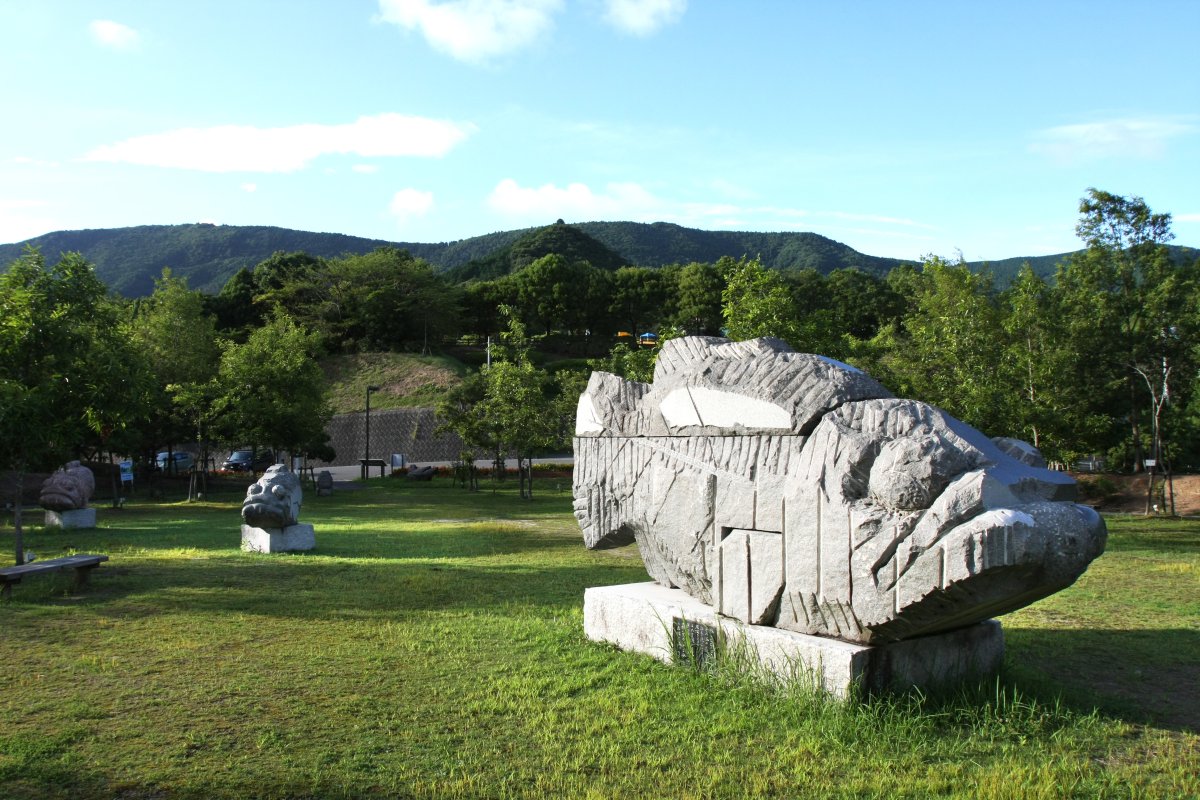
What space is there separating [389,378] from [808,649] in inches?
1804

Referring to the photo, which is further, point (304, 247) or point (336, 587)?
point (304, 247)

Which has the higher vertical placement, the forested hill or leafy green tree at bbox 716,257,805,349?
the forested hill

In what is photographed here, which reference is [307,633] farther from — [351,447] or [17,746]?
[351,447]

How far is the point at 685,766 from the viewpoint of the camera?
430 centimetres

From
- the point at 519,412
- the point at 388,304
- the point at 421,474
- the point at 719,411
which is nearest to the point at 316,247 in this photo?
the point at 388,304

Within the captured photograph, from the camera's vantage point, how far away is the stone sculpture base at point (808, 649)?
492 centimetres

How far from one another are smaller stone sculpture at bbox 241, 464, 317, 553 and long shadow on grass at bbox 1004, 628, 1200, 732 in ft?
31.2

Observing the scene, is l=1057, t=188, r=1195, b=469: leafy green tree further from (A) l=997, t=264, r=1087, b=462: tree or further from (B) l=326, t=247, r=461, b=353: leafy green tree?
(B) l=326, t=247, r=461, b=353: leafy green tree

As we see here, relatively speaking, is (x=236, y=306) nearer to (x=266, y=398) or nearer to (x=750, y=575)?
(x=266, y=398)

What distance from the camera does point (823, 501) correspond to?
5020 mm

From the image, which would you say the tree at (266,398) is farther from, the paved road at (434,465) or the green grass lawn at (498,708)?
the green grass lawn at (498,708)

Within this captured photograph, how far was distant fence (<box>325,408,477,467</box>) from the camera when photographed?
139 feet

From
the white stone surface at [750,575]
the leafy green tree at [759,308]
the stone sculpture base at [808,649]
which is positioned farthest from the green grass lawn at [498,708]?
the leafy green tree at [759,308]

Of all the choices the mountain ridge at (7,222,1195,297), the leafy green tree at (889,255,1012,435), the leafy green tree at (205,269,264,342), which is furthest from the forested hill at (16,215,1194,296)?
the leafy green tree at (889,255,1012,435)
